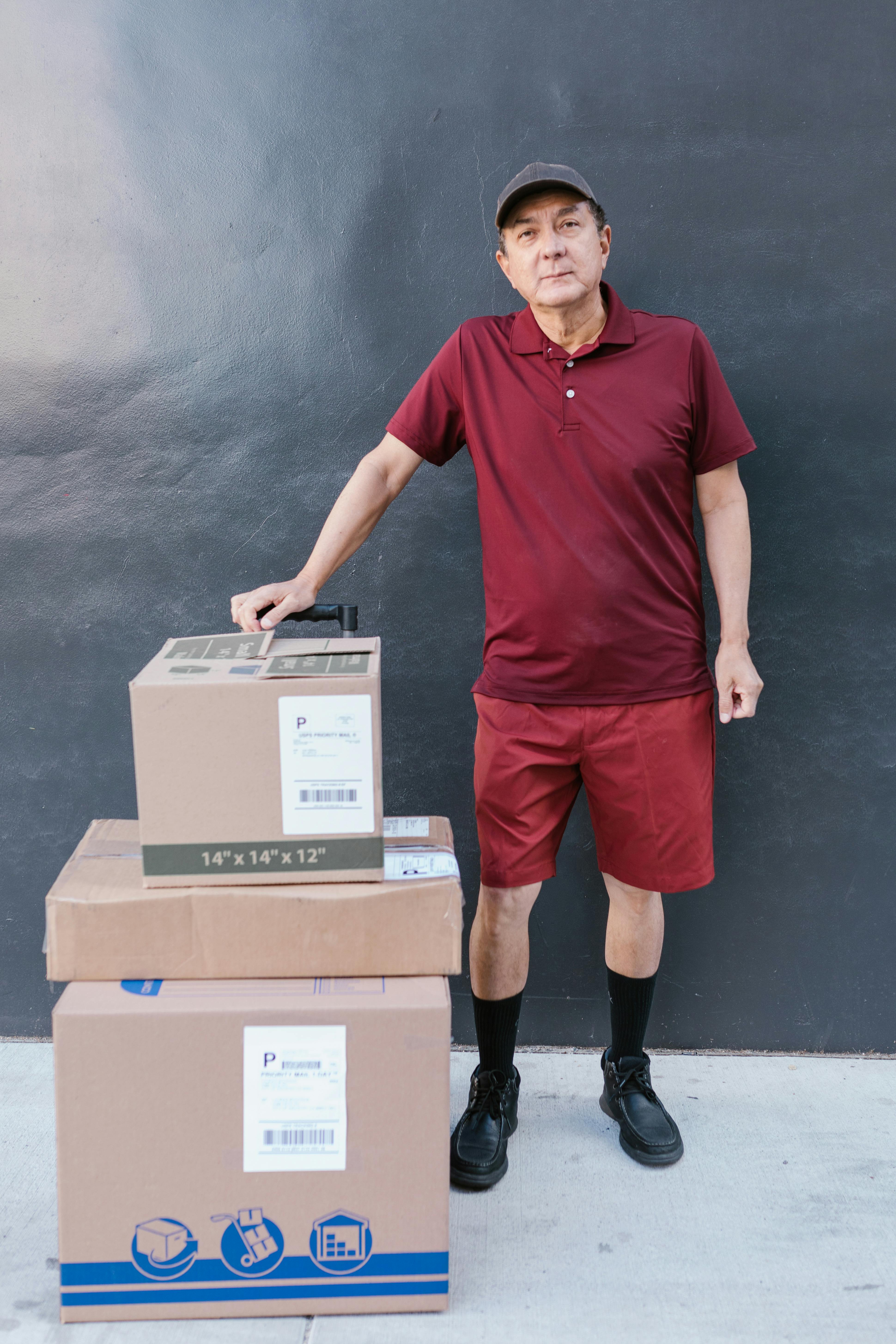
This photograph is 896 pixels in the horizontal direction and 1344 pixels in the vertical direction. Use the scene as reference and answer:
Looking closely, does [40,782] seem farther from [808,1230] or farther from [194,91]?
[808,1230]

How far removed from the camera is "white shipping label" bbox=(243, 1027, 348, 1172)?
52.6 inches

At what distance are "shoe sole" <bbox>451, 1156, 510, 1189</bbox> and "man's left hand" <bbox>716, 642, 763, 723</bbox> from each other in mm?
863

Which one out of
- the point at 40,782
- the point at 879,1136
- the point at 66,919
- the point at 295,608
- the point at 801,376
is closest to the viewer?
the point at 66,919

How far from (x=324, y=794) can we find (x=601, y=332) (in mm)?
913

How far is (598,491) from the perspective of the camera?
5.34 feet

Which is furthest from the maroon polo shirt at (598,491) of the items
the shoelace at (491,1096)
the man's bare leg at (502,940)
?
the shoelace at (491,1096)

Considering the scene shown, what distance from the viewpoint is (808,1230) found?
1.58 meters

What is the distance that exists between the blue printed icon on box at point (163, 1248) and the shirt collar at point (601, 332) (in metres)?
1.41

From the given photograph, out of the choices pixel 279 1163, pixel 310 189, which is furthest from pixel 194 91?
pixel 279 1163

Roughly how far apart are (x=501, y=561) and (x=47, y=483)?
0.99 meters

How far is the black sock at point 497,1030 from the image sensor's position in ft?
5.89

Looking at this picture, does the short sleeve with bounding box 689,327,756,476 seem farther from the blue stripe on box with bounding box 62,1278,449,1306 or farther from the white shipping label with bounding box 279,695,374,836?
the blue stripe on box with bounding box 62,1278,449,1306

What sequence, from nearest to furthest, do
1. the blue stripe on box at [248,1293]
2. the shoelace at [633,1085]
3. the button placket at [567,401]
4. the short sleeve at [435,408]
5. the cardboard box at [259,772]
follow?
the cardboard box at [259,772] < the blue stripe on box at [248,1293] < the button placket at [567,401] < the short sleeve at [435,408] < the shoelace at [633,1085]

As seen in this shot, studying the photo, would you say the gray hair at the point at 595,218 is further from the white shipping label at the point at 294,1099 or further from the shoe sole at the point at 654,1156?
the shoe sole at the point at 654,1156
